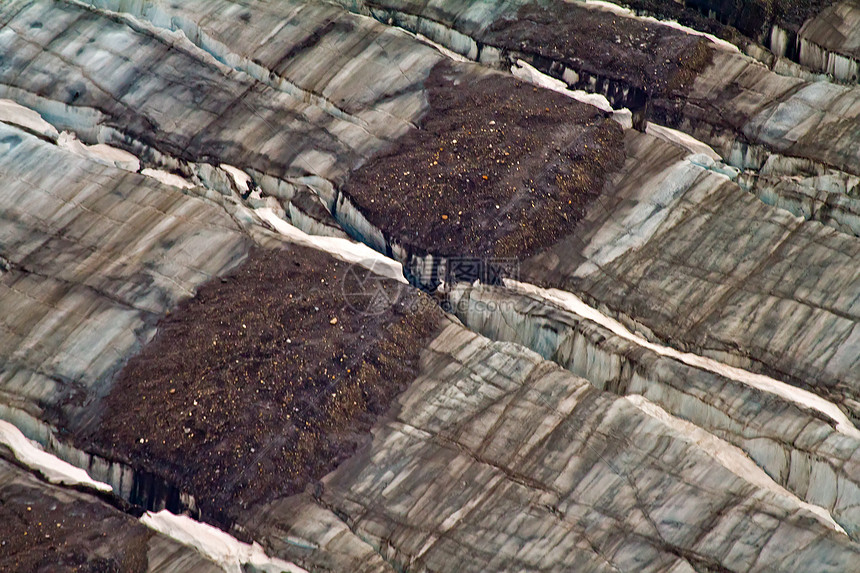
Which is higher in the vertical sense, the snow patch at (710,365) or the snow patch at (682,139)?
the snow patch at (682,139)

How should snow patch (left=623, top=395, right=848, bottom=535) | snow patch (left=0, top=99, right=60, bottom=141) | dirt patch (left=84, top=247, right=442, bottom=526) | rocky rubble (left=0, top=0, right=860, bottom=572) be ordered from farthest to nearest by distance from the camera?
1. snow patch (left=0, top=99, right=60, bottom=141)
2. dirt patch (left=84, top=247, right=442, bottom=526)
3. rocky rubble (left=0, top=0, right=860, bottom=572)
4. snow patch (left=623, top=395, right=848, bottom=535)

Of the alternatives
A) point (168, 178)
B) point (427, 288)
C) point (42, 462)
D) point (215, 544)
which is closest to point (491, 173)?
point (427, 288)

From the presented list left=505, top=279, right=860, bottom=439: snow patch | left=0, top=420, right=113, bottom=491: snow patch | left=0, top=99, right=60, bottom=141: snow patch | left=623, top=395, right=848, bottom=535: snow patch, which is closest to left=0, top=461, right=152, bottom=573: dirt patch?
left=0, top=420, right=113, bottom=491: snow patch

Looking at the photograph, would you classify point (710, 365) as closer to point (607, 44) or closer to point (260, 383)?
point (260, 383)

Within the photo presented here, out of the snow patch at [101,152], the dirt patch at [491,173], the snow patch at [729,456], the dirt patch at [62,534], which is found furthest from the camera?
the snow patch at [101,152]

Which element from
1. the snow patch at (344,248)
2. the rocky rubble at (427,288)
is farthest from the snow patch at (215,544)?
A: the snow patch at (344,248)

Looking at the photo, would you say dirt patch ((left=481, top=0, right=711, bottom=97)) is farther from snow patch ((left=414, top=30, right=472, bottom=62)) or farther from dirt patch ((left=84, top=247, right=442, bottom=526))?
dirt patch ((left=84, top=247, right=442, bottom=526))

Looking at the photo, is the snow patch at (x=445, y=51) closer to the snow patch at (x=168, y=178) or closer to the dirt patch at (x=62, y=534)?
the snow patch at (x=168, y=178)

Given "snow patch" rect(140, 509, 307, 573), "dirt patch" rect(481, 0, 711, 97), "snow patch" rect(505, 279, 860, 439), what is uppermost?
"dirt patch" rect(481, 0, 711, 97)

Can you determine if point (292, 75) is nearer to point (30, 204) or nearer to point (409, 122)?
point (409, 122)
